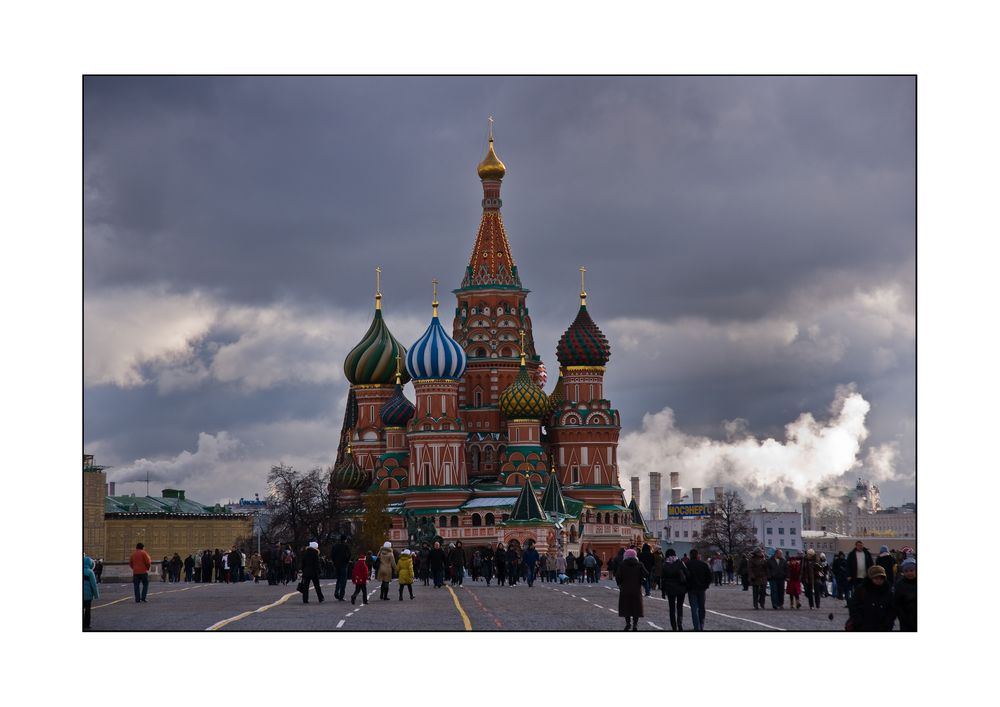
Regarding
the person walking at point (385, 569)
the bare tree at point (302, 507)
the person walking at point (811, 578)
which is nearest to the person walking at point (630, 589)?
the person walking at point (811, 578)

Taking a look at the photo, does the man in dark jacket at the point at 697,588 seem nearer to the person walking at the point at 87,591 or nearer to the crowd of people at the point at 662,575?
the crowd of people at the point at 662,575

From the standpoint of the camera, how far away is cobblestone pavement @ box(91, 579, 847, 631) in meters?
32.9

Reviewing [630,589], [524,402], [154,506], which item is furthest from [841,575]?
[154,506]

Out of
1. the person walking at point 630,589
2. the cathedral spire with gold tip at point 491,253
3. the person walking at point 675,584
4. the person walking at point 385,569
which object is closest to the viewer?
the person walking at point 630,589

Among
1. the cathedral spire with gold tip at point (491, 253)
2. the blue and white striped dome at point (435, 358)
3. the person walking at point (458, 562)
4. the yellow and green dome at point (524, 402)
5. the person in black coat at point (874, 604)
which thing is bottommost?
the person walking at point (458, 562)

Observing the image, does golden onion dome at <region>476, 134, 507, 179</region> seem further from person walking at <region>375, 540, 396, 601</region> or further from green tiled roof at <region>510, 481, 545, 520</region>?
person walking at <region>375, 540, 396, 601</region>

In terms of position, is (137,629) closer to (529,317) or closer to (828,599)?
(828,599)

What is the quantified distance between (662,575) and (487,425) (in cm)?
8209

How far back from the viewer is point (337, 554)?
137 feet

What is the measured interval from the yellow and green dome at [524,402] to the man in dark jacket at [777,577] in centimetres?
6803

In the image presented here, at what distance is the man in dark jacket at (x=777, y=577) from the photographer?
40.7 metres

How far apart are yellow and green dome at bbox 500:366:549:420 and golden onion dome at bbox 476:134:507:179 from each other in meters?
14.2

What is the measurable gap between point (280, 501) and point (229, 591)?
60621mm

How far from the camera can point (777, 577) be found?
1601 inches
